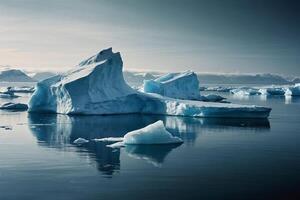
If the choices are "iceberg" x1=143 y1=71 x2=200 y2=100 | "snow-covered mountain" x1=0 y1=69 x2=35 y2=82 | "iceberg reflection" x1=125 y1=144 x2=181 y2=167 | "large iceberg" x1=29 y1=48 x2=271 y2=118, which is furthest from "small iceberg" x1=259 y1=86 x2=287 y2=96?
"snow-covered mountain" x1=0 y1=69 x2=35 y2=82

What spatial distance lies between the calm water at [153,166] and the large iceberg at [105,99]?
625 centimetres

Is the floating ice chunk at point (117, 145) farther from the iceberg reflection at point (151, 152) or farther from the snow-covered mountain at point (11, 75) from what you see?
the snow-covered mountain at point (11, 75)

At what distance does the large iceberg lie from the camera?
30172 millimetres

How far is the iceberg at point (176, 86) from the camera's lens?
45.9 m

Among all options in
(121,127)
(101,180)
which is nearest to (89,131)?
(121,127)

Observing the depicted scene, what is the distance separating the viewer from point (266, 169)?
45.5 ft

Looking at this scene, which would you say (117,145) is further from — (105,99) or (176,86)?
(176,86)

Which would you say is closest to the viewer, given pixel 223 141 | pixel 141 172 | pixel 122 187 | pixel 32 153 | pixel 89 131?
pixel 122 187

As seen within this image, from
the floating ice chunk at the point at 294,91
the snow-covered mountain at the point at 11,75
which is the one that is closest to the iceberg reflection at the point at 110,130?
the floating ice chunk at the point at 294,91

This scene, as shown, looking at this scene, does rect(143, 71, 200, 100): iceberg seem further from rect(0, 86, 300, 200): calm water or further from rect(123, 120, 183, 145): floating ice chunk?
rect(123, 120, 183, 145): floating ice chunk

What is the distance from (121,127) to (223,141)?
737 cm


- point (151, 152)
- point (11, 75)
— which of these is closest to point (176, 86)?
point (151, 152)

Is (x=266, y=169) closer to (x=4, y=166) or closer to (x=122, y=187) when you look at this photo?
(x=122, y=187)

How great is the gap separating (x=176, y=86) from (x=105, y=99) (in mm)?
17999
